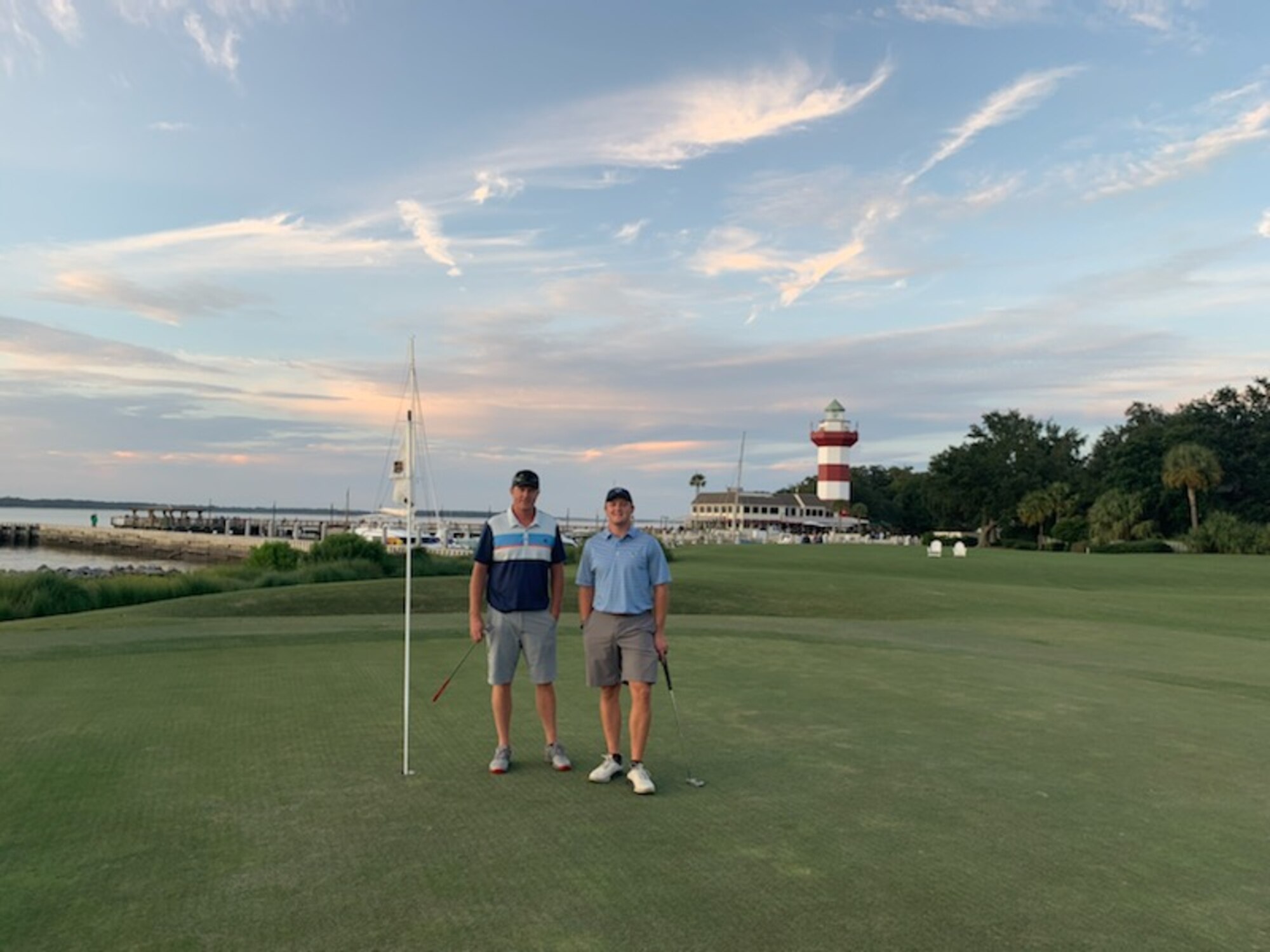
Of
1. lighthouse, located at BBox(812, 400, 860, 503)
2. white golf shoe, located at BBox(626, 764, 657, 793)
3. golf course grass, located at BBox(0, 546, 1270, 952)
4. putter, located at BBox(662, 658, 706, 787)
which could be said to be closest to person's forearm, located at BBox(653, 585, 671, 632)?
putter, located at BBox(662, 658, 706, 787)

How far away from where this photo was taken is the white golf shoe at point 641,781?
21.7ft

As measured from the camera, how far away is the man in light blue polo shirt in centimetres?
702

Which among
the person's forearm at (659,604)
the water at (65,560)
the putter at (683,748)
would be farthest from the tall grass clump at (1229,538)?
the water at (65,560)

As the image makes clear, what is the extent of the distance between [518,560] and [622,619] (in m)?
0.92

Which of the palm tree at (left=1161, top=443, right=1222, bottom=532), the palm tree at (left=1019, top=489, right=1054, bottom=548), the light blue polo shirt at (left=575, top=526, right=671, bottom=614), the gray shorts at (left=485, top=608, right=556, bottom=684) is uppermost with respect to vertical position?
the palm tree at (left=1161, top=443, right=1222, bottom=532)

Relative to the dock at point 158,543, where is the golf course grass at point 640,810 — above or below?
below

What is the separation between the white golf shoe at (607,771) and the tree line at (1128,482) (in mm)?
66999

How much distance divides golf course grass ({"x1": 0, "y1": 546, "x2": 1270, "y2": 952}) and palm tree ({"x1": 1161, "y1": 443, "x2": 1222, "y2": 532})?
6971 centimetres

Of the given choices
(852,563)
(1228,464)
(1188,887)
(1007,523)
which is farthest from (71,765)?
(1007,523)

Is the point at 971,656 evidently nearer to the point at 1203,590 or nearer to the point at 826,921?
the point at 826,921

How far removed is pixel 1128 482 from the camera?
82500 millimetres

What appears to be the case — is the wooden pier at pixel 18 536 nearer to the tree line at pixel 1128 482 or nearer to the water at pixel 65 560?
the water at pixel 65 560

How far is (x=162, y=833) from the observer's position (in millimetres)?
5602

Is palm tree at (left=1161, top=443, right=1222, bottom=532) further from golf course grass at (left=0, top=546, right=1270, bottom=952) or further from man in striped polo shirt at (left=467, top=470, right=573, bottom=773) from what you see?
man in striped polo shirt at (left=467, top=470, right=573, bottom=773)
